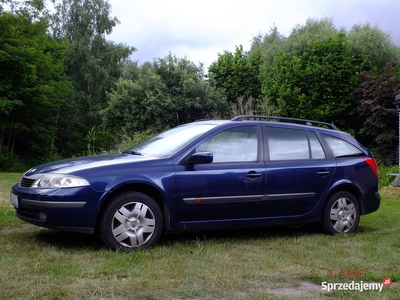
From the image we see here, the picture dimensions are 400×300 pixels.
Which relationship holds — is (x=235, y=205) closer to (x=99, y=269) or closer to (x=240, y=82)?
(x=99, y=269)

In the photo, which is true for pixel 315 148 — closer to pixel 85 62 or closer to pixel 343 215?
pixel 343 215

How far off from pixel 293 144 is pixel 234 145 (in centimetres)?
89

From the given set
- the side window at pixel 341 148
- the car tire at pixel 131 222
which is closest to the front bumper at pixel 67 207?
the car tire at pixel 131 222

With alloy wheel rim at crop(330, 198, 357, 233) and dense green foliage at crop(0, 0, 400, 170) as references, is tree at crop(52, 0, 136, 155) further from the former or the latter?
alloy wheel rim at crop(330, 198, 357, 233)

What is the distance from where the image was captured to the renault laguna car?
5.05 m

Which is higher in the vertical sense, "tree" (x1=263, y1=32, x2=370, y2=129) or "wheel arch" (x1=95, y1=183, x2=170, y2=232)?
"tree" (x1=263, y1=32, x2=370, y2=129)

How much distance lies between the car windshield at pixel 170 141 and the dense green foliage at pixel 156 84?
1175 centimetres

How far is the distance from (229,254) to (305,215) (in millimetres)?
1515

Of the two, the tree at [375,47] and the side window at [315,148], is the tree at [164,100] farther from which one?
the side window at [315,148]
